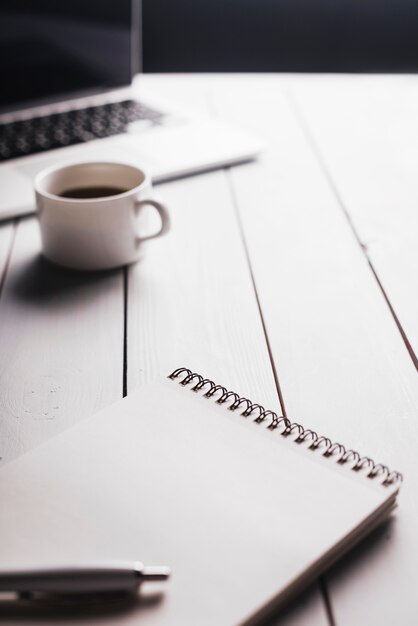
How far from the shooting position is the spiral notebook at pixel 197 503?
1.29ft

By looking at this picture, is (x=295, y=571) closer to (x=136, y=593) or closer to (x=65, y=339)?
(x=136, y=593)

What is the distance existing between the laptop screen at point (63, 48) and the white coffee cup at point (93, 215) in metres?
0.31

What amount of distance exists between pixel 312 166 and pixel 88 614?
27.2 inches

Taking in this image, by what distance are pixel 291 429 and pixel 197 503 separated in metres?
0.09

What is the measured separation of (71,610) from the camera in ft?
1.25

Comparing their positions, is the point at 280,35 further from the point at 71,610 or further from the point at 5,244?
the point at 71,610

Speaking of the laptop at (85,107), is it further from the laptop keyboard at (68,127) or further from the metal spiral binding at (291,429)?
the metal spiral binding at (291,429)

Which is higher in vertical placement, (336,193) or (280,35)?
(280,35)

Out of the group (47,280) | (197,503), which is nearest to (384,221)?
(47,280)

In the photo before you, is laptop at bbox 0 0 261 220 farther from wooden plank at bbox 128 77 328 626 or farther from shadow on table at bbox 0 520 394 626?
shadow on table at bbox 0 520 394 626

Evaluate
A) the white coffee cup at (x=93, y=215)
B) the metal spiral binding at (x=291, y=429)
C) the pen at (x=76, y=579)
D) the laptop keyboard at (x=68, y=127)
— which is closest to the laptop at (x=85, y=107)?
the laptop keyboard at (x=68, y=127)

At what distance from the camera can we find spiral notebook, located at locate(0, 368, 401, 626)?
39 centimetres

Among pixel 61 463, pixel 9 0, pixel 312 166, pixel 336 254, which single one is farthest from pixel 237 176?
pixel 61 463

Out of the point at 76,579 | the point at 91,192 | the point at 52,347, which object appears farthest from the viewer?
the point at 91,192
